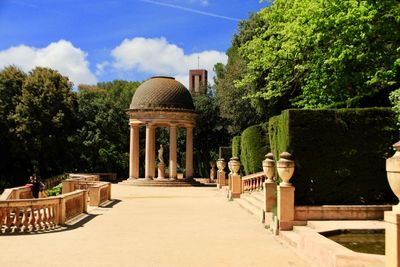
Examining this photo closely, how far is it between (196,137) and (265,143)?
28.2 metres

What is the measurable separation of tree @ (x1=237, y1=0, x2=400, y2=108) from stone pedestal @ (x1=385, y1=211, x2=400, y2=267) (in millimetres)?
11209

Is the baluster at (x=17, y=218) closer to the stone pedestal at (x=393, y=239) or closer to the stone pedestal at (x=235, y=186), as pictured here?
the stone pedestal at (x=393, y=239)

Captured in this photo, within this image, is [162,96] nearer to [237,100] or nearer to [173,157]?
[173,157]

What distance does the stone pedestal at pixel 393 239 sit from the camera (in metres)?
6.67

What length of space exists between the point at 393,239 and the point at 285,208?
6.63 metres

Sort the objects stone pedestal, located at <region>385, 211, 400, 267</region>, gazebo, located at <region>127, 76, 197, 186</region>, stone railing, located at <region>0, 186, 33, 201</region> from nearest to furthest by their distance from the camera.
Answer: stone pedestal, located at <region>385, 211, 400, 267</region> → stone railing, located at <region>0, 186, 33, 201</region> → gazebo, located at <region>127, 76, 197, 186</region>

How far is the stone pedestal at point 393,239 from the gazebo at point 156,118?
35856mm

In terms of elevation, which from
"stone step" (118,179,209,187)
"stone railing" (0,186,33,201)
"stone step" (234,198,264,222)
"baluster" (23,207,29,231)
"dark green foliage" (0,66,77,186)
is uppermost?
"dark green foliage" (0,66,77,186)

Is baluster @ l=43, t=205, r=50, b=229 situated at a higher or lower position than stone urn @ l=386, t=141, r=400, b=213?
lower

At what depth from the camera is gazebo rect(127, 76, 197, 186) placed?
43219mm

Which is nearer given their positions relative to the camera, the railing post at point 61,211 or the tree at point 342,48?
the railing post at point 61,211

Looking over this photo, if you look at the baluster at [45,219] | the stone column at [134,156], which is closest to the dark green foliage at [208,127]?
the stone column at [134,156]

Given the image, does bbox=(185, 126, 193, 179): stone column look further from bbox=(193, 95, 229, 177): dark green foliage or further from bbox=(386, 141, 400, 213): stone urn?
bbox=(386, 141, 400, 213): stone urn

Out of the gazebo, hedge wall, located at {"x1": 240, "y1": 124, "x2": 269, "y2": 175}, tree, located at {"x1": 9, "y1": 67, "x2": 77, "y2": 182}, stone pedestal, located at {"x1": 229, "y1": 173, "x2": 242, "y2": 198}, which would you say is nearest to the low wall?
stone pedestal, located at {"x1": 229, "y1": 173, "x2": 242, "y2": 198}
